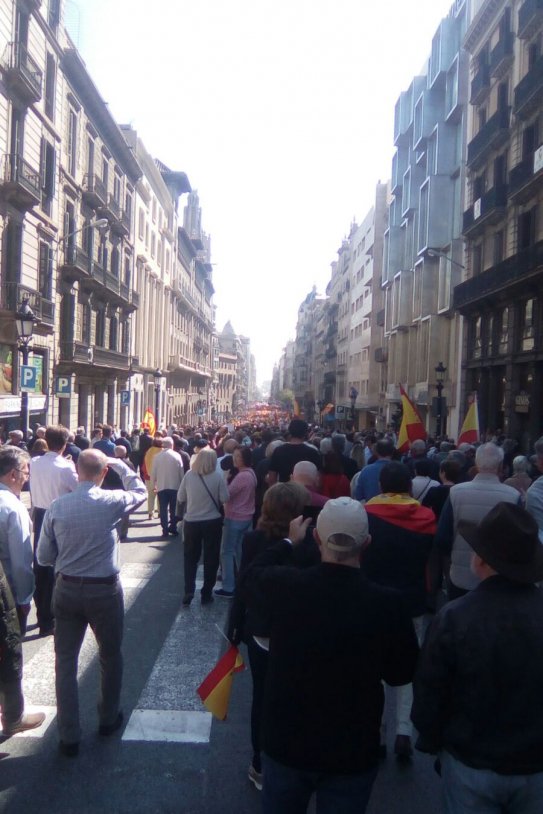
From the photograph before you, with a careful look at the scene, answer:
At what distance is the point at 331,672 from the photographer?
2.60 metres

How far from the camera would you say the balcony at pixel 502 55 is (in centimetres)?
2612

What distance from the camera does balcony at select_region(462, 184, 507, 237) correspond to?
2631 centimetres

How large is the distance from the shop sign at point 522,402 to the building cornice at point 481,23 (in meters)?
14.6

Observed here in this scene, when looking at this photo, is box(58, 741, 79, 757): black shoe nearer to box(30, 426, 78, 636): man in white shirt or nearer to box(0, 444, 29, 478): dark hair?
box(0, 444, 29, 478): dark hair

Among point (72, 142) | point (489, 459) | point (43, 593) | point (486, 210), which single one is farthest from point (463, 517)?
point (72, 142)

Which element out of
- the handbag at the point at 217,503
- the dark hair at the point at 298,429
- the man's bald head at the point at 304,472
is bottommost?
the handbag at the point at 217,503

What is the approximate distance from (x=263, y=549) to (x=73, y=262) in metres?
26.4

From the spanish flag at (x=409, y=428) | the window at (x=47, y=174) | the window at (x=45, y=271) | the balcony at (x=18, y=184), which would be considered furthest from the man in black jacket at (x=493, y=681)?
the window at (x=47, y=174)

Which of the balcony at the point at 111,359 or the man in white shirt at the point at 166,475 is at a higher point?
the balcony at the point at 111,359

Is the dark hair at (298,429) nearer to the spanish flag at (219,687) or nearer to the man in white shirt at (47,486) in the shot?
the man in white shirt at (47,486)

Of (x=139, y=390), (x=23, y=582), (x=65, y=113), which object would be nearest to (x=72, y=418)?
(x=65, y=113)

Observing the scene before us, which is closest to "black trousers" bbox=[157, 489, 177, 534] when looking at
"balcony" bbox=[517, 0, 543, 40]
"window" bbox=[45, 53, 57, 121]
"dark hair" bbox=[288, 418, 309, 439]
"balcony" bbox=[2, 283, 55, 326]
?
"dark hair" bbox=[288, 418, 309, 439]

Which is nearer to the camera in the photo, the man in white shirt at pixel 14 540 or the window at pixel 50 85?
the man in white shirt at pixel 14 540

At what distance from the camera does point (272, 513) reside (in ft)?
12.9
